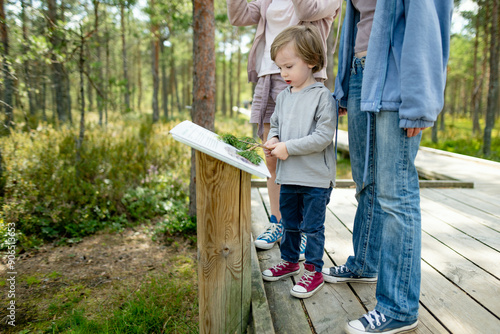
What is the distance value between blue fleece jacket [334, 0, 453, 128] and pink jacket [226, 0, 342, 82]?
574 millimetres

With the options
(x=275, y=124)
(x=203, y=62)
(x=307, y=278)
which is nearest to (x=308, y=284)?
(x=307, y=278)

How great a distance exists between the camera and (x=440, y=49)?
1452 millimetres

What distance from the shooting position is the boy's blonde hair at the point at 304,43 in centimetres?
185

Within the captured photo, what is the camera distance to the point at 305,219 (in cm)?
199

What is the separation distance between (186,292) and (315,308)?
4.30ft

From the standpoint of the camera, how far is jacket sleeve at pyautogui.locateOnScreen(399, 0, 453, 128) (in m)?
1.42

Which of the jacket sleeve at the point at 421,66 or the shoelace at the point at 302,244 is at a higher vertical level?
the jacket sleeve at the point at 421,66

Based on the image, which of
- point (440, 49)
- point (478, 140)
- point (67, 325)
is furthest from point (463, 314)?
point (478, 140)

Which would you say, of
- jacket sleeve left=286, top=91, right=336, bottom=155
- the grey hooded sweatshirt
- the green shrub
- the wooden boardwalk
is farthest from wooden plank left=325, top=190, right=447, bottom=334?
the green shrub

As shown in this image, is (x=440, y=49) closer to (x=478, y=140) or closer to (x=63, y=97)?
(x=478, y=140)

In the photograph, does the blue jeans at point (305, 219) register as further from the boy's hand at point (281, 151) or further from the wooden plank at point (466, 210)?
the wooden plank at point (466, 210)

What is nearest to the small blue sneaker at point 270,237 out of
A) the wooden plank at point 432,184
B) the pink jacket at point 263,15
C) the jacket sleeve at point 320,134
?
the jacket sleeve at point 320,134

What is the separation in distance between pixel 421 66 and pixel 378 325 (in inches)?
49.0

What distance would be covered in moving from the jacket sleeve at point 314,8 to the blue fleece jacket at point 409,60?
1.97ft
